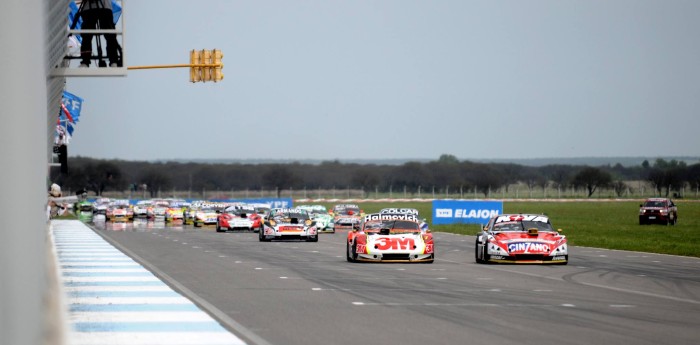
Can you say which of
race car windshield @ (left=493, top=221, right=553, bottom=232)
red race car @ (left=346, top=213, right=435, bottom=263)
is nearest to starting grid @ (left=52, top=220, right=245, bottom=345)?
red race car @ (left=346, top=213, right=435, bottom=263)

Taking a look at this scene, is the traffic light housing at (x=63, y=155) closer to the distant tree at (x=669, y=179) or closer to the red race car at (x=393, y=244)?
the red race car at (x=393, y=244)

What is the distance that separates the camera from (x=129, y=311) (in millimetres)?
14945

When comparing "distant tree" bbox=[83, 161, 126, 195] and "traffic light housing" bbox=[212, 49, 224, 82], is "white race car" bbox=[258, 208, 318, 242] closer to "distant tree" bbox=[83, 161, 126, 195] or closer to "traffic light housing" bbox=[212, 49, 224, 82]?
"traffic light housing" bbox=[212, 49, 224, 82]

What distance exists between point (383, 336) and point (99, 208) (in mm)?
79150

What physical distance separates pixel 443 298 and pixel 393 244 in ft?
32.3

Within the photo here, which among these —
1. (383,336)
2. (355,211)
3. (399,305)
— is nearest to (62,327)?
(383,336)

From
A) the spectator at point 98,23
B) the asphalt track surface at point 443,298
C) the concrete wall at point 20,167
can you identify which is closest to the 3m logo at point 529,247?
the asphalt track surface at point 443,298

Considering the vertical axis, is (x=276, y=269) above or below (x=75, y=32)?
below

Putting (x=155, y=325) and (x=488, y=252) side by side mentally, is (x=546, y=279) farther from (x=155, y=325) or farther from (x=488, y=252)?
(x=155, y=325)

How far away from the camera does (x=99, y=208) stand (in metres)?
89.2

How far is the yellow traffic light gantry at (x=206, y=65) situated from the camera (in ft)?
103

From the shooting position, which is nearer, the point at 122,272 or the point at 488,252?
the point at 122,272

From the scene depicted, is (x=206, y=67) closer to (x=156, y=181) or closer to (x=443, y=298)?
(x=443, y=298)

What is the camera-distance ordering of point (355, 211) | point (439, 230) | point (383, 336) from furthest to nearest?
1. point (355, 211)
2. point (439, 230)
3. point (383, 336)
